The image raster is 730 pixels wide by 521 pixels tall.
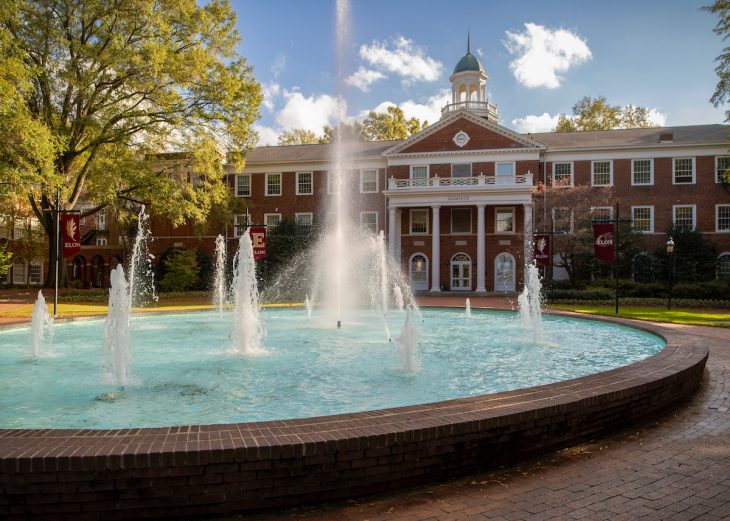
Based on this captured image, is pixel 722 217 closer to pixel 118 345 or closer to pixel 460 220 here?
pixel 460 220

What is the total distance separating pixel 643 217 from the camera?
38500mm

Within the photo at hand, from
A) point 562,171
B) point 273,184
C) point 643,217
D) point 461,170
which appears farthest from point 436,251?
point 273,184

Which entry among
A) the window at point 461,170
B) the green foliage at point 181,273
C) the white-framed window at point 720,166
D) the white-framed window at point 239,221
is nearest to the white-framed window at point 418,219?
the window at point 461,170

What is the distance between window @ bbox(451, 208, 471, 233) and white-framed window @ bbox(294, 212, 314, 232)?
35.8 ft

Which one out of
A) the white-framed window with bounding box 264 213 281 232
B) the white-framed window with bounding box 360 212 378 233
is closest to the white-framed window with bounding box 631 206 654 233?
the white-framed window with bounding box 360 212 378 233

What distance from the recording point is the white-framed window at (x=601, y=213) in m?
35.4

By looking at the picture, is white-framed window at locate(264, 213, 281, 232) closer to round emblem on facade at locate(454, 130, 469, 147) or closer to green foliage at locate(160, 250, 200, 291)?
green foliage at locate(160, 250, 200, 291)

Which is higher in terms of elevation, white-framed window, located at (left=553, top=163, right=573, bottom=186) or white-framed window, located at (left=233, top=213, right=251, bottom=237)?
white-framed window, located at (left=553, top=163, right=573, bottom=186)

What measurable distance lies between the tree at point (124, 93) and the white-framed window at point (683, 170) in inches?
1130

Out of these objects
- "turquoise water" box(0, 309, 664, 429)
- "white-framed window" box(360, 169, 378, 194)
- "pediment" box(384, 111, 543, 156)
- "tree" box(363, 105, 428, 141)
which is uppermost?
"tree" box(363, 105, 428, 141)

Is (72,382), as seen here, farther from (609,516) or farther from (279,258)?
(279,258)

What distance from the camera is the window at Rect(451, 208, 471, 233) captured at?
40062 mm

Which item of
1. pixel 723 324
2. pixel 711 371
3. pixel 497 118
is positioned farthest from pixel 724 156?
pixel 711 371

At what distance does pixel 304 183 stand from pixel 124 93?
16410 millimetres
